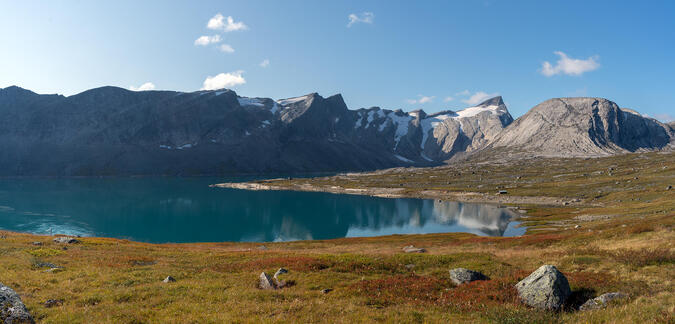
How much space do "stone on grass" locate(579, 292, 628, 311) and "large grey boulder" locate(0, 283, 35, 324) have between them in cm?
2276

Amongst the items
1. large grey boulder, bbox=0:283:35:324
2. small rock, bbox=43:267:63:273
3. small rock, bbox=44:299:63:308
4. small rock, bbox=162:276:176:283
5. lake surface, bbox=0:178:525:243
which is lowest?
lake surface, bbox=0:178:525:243

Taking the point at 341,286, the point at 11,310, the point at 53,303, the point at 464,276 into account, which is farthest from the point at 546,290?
the point at 53,303

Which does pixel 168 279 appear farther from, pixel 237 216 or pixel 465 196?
pixel 465 196

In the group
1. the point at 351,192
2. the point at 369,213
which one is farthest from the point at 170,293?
the point at 351,192

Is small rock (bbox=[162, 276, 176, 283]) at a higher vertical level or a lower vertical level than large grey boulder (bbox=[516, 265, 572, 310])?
lower

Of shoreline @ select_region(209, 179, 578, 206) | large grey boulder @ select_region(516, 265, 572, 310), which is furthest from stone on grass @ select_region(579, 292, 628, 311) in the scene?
shoreline @ select_region(209, 179, 578, 206)

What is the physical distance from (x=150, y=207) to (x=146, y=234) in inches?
2331

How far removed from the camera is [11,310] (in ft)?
38.4

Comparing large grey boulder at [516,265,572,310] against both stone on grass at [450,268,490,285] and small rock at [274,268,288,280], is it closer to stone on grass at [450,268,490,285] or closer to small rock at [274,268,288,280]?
stone on grass at [450,268,490,285]

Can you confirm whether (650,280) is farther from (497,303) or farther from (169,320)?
(169,320)

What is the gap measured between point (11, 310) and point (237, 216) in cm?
12509

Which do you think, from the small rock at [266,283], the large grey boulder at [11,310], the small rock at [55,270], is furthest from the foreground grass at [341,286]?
the large grey boulder at [11,310]

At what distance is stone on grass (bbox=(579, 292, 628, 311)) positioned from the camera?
15600mm

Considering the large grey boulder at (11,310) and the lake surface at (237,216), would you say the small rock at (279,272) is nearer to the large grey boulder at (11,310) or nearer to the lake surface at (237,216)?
the large grey boulder at (11,310)
